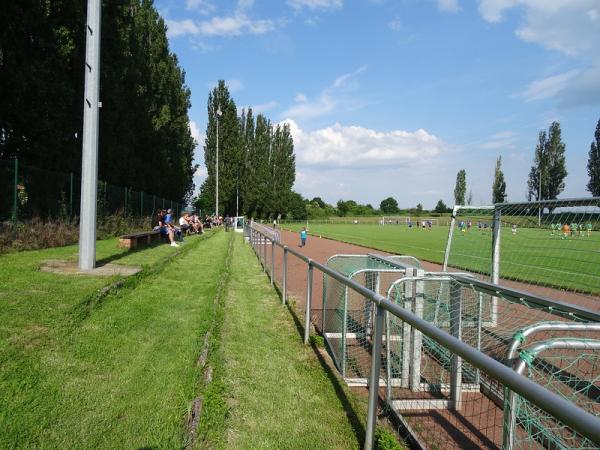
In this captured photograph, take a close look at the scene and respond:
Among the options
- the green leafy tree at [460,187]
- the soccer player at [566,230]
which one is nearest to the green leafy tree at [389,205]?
the green leafy tree at [460,187]

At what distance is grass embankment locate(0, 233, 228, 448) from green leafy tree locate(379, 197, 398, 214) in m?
137

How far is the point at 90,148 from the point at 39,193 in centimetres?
593

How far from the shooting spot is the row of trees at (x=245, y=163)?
180 ft

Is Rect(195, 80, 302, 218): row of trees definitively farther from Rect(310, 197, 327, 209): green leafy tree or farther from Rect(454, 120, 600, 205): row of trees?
Rect(310, 197, 327, 209): green leafy tree

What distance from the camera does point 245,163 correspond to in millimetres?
64500

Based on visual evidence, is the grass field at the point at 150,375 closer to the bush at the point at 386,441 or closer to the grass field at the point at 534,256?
the bush at the point at 386,441


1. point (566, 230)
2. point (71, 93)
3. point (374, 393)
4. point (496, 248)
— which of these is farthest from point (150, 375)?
point (71, 93)

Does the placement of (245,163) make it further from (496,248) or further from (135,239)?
(496,248)

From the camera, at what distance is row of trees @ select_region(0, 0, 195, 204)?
13555 millimetres

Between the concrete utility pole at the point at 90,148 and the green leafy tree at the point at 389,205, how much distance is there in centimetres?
13487

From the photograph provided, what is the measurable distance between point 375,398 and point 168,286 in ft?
21.1

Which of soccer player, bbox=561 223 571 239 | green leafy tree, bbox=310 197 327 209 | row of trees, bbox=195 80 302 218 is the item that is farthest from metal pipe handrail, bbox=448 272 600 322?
green leafy tree, bbox=310 197 327 209

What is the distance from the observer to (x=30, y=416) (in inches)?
130

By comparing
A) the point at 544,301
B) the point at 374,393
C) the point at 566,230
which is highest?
the point at 566,230
